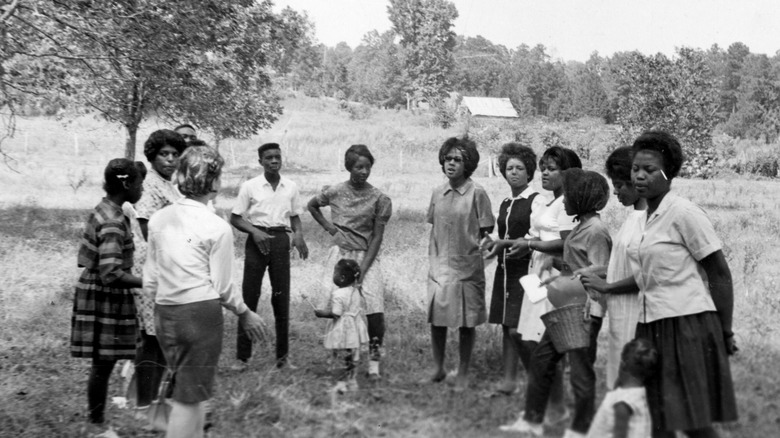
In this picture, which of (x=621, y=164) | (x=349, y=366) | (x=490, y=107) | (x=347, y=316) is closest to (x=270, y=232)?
(x=347, y=316)

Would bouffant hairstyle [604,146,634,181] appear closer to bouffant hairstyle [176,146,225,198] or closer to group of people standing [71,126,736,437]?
group of people standing [71,126,736,437]

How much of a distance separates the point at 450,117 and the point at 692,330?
144ft

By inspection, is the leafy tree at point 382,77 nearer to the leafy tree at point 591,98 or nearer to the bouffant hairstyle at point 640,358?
the leafy tree at point 591,98

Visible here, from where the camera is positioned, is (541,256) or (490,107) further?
(490,107)

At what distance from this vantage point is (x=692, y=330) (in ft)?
10.5

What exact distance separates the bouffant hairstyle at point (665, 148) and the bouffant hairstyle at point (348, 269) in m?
2.39

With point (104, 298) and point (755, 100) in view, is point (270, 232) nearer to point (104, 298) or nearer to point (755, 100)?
point (104, 298)

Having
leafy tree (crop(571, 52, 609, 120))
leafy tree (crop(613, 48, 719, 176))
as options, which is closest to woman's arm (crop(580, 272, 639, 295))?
leafy tree (crop(613, 48, 719, 176))

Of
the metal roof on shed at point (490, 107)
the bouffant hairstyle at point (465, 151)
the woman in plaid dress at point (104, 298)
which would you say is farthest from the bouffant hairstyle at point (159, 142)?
the metal roof on shed at point (490, 107)

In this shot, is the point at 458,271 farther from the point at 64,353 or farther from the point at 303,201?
the point at 303,201

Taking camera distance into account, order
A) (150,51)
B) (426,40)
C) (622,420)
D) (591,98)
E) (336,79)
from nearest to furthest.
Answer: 1. (622,420)
2. (150,51)
3. (591,98)
4. (426,40)
5. (336,79)

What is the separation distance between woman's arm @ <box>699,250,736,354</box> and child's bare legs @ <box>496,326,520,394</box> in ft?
5.66

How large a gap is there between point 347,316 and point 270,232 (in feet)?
3.30

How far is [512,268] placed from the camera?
198 inches
